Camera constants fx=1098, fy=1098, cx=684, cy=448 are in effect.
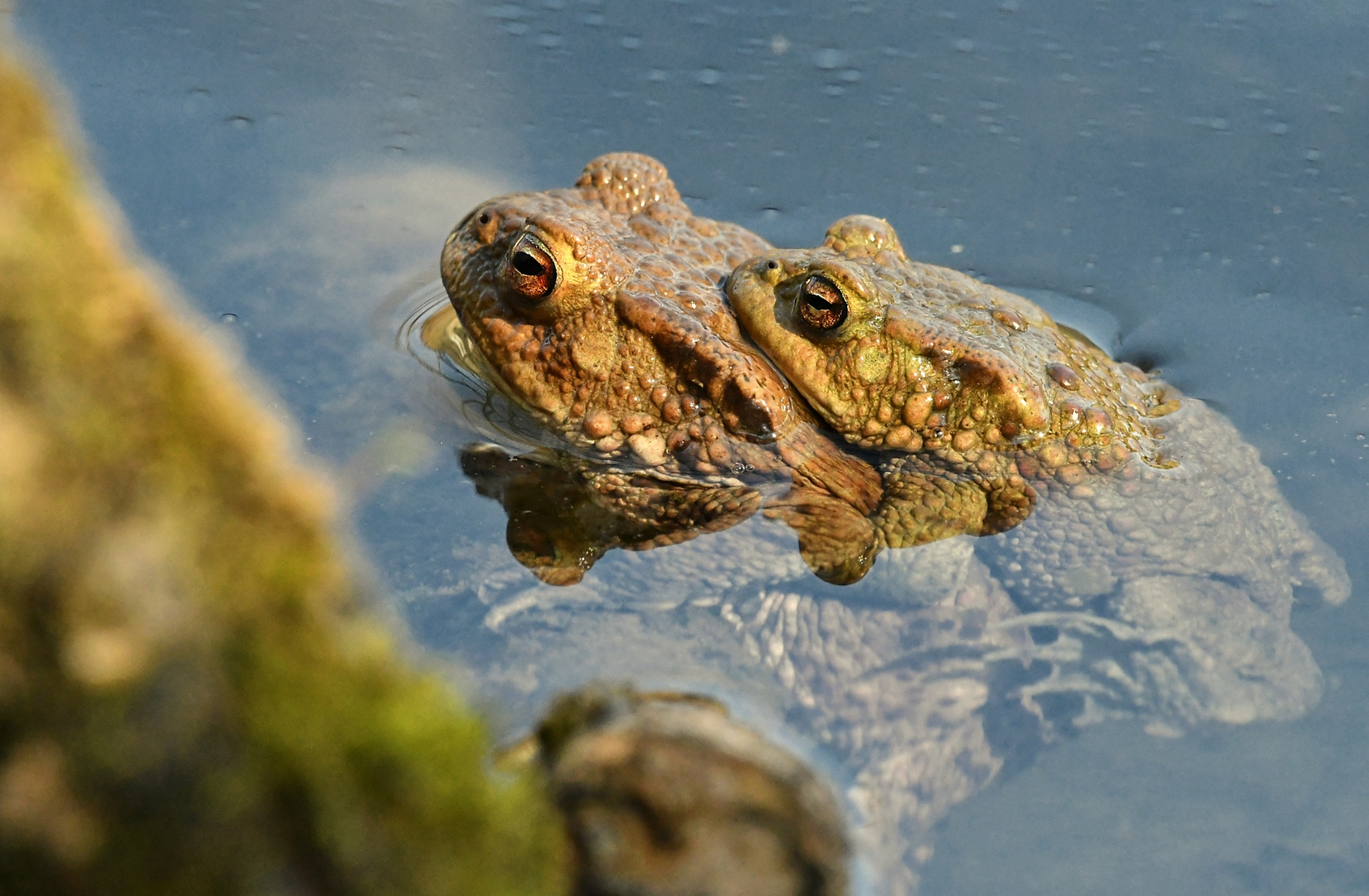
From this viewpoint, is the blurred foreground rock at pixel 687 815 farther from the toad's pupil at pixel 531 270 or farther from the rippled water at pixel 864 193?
the toad's pupil at pixel 531 270

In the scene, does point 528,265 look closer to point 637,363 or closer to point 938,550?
point 637,363

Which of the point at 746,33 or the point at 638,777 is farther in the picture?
the point at 746,33

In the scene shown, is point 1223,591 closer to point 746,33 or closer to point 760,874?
point 760,874

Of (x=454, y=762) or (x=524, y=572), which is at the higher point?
(x=454, y=762)

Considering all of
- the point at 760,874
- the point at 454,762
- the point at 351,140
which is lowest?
the point at 351,140

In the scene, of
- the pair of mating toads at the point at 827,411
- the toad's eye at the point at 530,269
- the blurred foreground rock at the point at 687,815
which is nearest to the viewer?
the blurred foreground rock at the point at 687,815

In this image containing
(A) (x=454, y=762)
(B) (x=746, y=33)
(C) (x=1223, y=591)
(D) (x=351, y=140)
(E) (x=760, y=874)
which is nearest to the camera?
(A) (x=454, y=762)

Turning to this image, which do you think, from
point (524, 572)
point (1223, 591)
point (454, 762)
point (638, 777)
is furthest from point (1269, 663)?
point (454, 762)

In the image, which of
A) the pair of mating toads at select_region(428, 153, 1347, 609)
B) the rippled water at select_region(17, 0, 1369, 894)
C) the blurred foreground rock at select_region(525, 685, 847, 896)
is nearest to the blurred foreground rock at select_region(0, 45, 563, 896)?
the blurred foreground rock at select_region(525, 685, 847, 896)

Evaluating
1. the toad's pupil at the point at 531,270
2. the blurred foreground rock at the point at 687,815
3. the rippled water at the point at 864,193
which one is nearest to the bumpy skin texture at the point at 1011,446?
the rippled water at the point at 864,193

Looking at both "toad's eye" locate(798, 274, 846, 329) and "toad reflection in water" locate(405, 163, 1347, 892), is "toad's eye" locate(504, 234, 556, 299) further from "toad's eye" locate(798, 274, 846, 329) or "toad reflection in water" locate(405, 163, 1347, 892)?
"toad's eye" locate(798, 274, 846, 329)
